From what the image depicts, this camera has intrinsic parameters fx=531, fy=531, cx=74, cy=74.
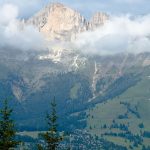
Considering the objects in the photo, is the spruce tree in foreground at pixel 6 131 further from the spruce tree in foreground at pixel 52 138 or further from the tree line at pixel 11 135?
the spruce tree in foreground at pixel 52 138

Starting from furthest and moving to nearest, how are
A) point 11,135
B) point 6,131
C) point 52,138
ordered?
point 52,138 → point 6,131 → point 11,135

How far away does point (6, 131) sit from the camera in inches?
2136

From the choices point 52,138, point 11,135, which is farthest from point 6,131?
point 52,138

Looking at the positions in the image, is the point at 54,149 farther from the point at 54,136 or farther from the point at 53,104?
the point at 53,104

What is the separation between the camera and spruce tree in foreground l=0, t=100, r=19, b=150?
2094 inches

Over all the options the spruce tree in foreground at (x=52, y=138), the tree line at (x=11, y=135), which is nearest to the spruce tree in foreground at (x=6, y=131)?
the tree line at (x=11, y=135)

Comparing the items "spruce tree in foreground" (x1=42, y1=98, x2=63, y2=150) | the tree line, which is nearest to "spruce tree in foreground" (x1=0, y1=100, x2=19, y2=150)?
the tree line

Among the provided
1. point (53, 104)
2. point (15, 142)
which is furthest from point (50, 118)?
point (15, 142)

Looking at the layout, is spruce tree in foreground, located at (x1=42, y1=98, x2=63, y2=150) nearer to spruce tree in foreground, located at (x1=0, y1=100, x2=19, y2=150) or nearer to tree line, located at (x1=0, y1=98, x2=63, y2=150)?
tree line, located at (x1=0, y1=98, x2=63, y2=150)

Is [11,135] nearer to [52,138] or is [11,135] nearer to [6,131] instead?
[6,131]

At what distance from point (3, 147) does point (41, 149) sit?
13.4ft

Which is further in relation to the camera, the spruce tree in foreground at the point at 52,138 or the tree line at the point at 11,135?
the spruce tree in foreground at the point at 52,138

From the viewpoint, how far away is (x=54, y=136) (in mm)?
55469

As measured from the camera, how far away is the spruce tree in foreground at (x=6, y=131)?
53.2 metres
